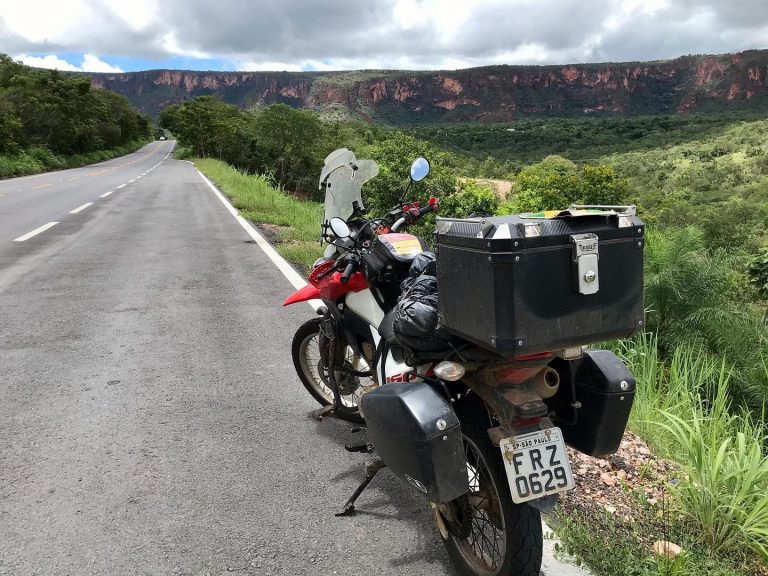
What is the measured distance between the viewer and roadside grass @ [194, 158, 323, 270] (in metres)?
8.85

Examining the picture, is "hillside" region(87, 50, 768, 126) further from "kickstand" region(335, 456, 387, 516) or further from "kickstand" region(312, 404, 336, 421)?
"kickstand" region(335, 456, 387, 516)

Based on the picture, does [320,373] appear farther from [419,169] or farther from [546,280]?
[546,280]

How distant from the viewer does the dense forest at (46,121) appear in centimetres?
3412

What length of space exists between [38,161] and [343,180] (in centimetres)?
3825

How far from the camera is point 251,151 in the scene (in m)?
50.8

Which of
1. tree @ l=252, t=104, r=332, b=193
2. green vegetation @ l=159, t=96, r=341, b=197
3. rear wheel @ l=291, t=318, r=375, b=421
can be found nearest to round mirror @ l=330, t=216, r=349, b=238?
rear wheel @ l=291, t=318, r=375, b=421

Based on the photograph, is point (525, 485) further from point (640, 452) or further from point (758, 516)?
point (640, 452)

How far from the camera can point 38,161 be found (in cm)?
3519

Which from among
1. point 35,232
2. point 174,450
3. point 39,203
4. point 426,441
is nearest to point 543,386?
point 426,441

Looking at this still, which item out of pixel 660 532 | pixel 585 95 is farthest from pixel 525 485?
pixel 585 95

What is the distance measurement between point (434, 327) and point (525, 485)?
601 mm

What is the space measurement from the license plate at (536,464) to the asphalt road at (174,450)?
0.62 m

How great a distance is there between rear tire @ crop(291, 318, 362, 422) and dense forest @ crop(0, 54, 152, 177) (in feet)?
100

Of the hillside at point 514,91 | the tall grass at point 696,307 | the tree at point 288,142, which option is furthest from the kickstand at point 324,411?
the hillside at point 514,91
